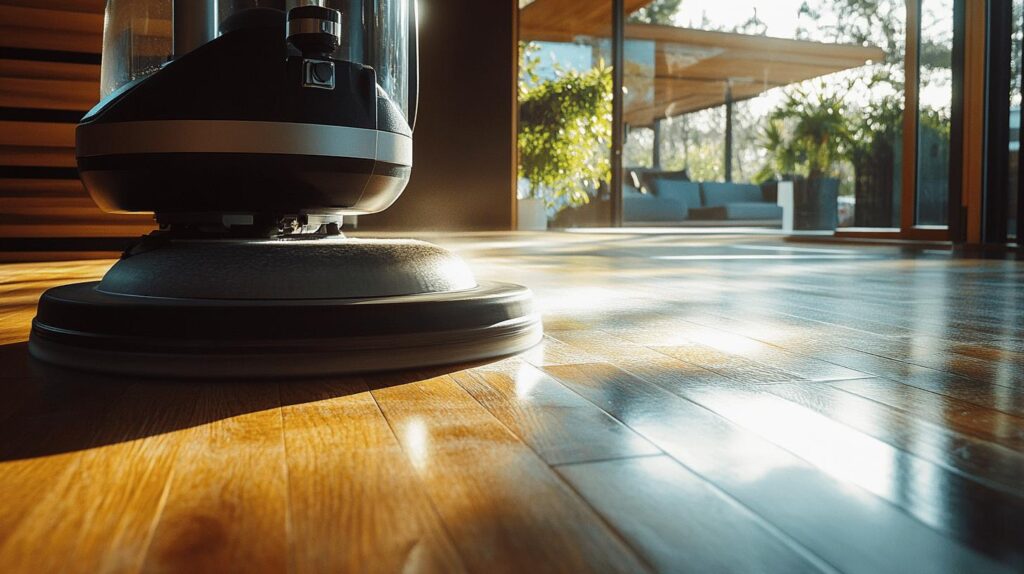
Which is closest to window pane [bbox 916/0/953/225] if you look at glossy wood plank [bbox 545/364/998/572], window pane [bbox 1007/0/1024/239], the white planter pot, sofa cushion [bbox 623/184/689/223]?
window pane [bbox 1007/0/1024/239]

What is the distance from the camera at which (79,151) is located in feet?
4.02

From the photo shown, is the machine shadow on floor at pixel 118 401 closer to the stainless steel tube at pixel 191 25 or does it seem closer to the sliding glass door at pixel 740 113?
the stainless steel tube at pixel 191 25

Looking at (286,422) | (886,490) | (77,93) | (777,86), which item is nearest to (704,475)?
(886,490)

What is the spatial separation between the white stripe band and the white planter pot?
245 inches

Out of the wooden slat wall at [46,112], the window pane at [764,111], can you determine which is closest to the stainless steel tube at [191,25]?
the wooden slat wall at [46,112]

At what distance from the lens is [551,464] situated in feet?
2.13

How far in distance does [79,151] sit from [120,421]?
0.61m

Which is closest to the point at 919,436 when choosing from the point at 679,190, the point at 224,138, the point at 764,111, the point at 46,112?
the point at 224,138

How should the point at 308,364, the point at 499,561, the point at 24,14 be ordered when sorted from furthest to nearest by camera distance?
1. the point at 24,14
2. the point at 308,364
3. the point at 499,561

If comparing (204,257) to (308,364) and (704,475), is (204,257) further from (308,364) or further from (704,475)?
(704,475)

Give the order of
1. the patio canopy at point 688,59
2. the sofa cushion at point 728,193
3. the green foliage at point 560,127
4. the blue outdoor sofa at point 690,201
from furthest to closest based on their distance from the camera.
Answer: the sofa cushion at point 728,193
the blue outdoor sofa at point 690,201
the patio canopy at point 688,59
the green foliage at point 560,127

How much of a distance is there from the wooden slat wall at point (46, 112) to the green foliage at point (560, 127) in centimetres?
428

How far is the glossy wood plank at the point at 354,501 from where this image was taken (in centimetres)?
47

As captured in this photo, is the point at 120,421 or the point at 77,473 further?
the point at 120,421
